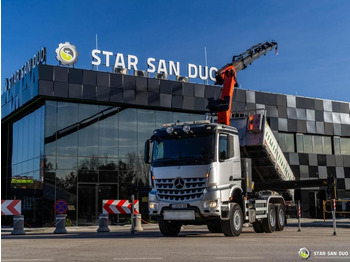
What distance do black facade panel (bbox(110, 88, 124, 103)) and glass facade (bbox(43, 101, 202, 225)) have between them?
776mm

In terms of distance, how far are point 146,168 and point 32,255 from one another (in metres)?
22.1

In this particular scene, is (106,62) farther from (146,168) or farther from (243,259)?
(243,259)

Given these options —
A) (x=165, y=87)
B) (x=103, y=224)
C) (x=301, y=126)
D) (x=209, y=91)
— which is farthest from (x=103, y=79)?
(x=301, y=126)

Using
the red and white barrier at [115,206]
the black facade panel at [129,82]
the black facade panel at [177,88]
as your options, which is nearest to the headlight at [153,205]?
the red and white barrier at [115,206]

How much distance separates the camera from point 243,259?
28.5ft

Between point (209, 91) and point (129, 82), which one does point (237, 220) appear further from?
point (209, 91)

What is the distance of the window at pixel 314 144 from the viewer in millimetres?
39625

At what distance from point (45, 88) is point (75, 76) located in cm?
201

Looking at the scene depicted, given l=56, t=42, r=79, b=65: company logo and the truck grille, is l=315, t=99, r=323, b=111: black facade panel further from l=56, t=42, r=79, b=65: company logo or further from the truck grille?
the truck grille

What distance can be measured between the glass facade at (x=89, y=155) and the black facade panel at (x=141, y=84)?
1.46 meters

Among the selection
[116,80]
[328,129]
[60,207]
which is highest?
[116,80]

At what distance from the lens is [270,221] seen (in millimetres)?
17297

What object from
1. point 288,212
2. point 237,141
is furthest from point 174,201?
point 288,212

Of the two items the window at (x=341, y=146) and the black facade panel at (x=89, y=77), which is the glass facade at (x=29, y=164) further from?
the window at (x=341, y=146)
